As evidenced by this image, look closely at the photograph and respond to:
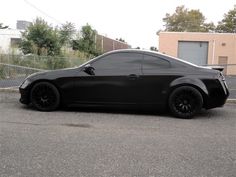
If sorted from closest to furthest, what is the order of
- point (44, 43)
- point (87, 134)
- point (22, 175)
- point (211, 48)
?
point (22, 175) < point (87, 134) < point (44, 43) < point (211, 48)

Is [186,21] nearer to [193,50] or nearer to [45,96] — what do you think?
[193,50]

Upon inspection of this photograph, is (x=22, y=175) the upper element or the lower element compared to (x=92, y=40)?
lower

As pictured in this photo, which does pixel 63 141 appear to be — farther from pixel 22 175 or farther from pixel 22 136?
pixel 22 175

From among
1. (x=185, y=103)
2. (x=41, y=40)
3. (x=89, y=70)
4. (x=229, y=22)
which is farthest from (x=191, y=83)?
(x=229, y=22)

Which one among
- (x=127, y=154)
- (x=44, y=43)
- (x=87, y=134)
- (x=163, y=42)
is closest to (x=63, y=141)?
(x=87, y=134)

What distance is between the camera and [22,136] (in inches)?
235

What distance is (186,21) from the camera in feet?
216

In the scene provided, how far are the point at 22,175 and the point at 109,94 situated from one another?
418 cm

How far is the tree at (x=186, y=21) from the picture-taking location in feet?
216

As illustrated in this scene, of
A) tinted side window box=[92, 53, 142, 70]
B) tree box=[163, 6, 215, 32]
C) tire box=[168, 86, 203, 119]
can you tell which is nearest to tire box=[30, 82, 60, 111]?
tinted side window box=[92, 53, 142, 70]

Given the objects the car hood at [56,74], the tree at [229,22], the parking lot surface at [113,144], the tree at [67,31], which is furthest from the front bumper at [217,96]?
the tree at [229,22]

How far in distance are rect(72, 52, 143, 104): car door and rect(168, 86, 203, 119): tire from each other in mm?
817

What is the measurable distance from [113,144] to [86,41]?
31131mm

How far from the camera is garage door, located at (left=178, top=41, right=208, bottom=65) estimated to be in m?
35.6
